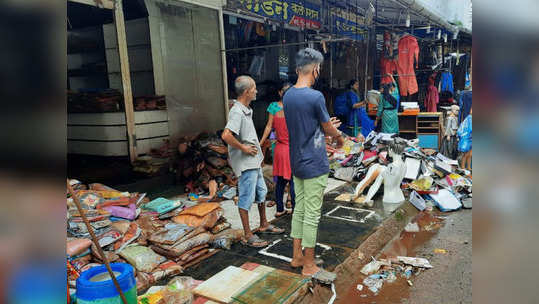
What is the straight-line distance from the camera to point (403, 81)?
11672mm

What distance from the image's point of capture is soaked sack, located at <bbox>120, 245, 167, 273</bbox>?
3.74 meters

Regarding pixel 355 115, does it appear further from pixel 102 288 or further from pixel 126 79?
pixel 102 288

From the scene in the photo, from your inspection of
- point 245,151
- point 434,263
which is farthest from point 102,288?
point 434,263

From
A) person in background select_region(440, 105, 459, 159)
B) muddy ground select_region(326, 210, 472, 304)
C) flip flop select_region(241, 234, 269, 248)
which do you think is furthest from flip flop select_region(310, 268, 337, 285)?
person in background select_region(440, 105, 459, 159)

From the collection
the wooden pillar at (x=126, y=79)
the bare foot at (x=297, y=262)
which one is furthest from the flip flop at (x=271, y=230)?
the wooden pillar at (x=126, y=79)

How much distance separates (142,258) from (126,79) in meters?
3.93

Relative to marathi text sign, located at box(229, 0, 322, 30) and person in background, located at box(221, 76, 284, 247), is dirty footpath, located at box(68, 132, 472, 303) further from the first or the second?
marathi text sign, located at box(229, 0, 322, 30)

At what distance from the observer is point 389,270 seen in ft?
13.0

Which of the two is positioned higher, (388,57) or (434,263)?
(388,57)

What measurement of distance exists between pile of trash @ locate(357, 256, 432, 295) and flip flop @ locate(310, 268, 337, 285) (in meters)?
0.33

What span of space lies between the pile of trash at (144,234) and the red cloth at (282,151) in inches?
41.2

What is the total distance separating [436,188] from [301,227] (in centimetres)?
427
